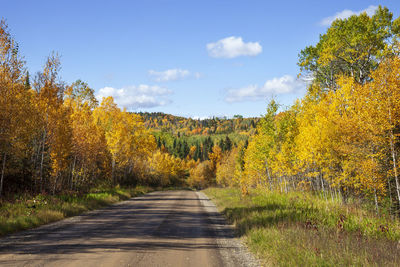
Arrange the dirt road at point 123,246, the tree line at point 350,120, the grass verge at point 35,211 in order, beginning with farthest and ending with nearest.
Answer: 1. the tree line at point 350,120
2. the grass verge at point 35,211
3. the dirt road at point 123,246

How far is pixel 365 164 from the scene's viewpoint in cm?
1559

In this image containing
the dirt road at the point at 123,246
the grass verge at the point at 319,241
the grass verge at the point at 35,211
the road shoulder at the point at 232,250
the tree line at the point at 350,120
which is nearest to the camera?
the grass verge at the point at 319,241

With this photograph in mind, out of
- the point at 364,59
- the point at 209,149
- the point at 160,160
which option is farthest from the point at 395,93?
the point at 209,149

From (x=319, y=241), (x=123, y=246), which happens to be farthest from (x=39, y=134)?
(x=319, y=241)

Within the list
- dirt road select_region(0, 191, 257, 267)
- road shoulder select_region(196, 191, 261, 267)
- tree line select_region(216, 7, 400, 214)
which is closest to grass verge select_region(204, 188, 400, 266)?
road shoulder select_region(196, 191, 261, 267)

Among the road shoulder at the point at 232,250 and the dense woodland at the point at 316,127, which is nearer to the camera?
the road shoulder at the point at 232,250

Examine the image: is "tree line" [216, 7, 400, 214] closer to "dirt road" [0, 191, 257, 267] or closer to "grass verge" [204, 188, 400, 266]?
"grass verge" [204, 188, 400, 266]

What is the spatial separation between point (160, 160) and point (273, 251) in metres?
60.5

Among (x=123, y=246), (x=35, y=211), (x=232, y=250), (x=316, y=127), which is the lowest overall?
(x=232, y=250)

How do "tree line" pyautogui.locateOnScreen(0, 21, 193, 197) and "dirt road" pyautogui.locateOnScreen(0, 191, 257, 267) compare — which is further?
"tree line" pyautogui.locateOnScreen(0, 21, 193, 197)

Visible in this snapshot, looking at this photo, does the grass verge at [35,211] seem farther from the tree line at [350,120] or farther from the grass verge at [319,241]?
the tree line at [350,120]

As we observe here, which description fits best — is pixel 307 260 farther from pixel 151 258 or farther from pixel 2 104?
pixel 2 104

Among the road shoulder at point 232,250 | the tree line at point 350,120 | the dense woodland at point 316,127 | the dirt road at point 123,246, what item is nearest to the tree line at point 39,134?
the dense woodland at point 316,127

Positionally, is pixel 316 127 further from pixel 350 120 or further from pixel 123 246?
pixel 123 246
